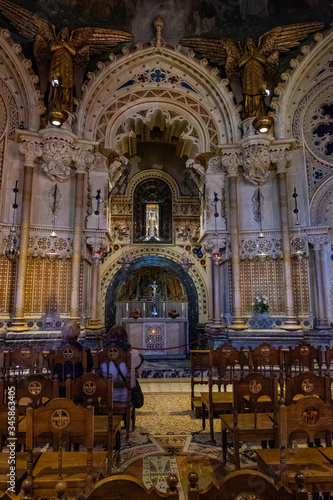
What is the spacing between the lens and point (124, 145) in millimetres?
13484

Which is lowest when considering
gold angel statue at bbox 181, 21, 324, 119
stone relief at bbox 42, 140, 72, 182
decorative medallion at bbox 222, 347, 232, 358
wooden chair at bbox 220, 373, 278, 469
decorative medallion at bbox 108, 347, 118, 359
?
wooden chair at bbox 220, 373, 278, 469

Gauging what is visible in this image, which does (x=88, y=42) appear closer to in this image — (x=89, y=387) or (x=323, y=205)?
(x=323, y=205)

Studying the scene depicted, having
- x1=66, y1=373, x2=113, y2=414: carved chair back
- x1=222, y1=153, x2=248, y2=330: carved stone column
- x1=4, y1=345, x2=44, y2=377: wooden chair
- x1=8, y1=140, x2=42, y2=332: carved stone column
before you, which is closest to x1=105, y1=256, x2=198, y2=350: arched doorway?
x1=222, y1=153, x2=248, y2=330: carved stone column

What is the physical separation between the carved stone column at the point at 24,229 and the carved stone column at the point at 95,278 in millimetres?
1876

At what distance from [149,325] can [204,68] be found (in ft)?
29.6

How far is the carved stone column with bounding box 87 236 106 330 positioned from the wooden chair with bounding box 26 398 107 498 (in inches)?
Answer: 317

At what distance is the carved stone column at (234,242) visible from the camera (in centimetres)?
1061

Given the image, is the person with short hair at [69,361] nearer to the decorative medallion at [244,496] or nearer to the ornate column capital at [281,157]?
the decorative medallion at [244,496]

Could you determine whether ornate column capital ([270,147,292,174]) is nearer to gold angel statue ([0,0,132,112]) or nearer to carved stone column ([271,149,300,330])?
carved stone column ([271,149,300,330])

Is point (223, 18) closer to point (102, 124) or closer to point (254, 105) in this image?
point (254, 105)

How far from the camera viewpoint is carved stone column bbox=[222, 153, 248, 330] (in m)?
10.6

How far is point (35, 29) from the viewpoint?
10.7 metres

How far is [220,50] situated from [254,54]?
4.16 feet

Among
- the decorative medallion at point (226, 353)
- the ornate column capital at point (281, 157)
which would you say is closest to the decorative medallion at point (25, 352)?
the decorative medallion at point (226, 353)
